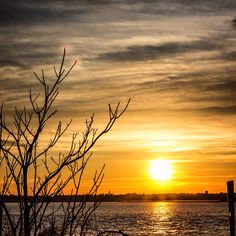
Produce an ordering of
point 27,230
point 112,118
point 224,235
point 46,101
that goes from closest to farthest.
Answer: point 27,230, point 46,101, point 112,118, point 224,235

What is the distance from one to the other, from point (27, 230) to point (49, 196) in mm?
815

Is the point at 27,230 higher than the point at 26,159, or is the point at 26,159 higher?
the point at 26,159

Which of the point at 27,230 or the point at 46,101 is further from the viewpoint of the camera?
the point at 46,101

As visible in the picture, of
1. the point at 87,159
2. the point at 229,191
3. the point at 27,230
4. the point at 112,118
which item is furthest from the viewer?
the point at 229,191

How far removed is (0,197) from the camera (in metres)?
4.14

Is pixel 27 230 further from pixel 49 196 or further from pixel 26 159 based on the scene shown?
pixel 49 196

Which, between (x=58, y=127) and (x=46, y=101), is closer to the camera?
(x=46, y=101)

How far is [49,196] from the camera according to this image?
434 cm

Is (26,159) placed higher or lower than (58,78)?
lower

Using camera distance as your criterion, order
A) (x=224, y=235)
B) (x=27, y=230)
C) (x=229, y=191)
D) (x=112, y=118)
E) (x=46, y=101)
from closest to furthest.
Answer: (x=27, y=230) < (x=46, y=101) < (x=112, y=118) < (x=229, y=191) < (x=224, y=235)

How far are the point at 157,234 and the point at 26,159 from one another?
66436 mm

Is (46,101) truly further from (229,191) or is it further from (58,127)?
(229,191)

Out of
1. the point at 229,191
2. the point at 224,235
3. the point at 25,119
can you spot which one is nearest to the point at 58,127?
the point at 25,119

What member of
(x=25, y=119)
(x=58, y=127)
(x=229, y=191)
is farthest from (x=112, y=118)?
(x=229, y=191)
